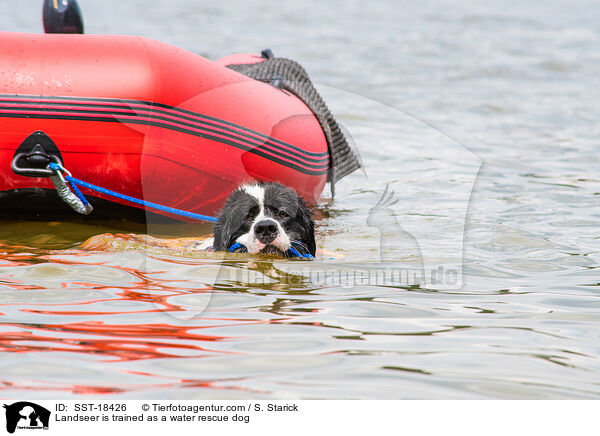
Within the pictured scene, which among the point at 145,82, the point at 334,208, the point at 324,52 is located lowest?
the point at 334,208

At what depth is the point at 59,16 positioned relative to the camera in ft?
16.0

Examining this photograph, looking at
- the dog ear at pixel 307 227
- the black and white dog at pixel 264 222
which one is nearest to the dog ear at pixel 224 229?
the black and white dog at pixel 264 222

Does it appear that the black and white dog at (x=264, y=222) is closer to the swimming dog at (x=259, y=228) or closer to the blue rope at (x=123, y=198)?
the swimming dog at (x=259, y=228)

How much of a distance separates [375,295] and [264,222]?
806 millimetres

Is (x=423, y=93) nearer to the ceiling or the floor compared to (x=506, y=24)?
nearer to the floor

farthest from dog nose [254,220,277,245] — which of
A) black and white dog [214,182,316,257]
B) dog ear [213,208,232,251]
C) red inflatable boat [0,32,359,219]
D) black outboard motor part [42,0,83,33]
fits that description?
black outboard motor part [42,0,83,33]

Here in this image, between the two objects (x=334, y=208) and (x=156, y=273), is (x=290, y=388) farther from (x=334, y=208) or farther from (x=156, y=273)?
(x=334, y=208)

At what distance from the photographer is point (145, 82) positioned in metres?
4.27

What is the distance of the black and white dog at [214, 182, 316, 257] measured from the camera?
12.8 feet

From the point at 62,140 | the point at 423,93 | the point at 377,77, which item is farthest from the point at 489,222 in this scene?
the point at 377,77

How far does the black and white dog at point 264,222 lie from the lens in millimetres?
3887

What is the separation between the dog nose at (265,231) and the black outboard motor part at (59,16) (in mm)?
2073

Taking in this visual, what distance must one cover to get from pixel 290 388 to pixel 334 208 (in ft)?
11.7
